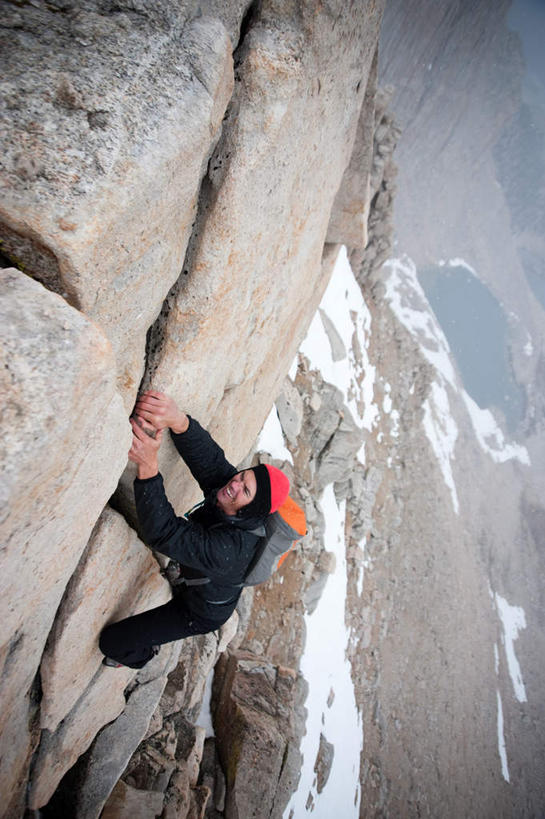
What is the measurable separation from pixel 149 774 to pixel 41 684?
11.3 ft

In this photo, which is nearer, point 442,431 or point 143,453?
point 143,453

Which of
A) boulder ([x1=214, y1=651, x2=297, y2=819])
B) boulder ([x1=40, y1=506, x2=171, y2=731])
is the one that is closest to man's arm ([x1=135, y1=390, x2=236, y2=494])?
boulder ([x1=40, y1=506, x2=171, y2=731])

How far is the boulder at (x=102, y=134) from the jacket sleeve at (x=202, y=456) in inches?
45.6

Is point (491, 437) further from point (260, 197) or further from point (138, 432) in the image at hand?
point (138, 432)

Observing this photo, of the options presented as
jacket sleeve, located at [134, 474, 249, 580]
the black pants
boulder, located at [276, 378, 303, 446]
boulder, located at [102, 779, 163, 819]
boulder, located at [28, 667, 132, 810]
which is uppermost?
jacket sleeve, located at [134, 474, 249, 580]

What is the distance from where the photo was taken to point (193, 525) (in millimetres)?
3266

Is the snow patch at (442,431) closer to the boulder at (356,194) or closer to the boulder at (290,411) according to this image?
the boulder at (290,411)

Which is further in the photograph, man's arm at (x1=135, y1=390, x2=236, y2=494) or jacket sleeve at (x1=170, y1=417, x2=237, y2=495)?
jacket sleeve at (x1=170, y1=417, x2=237, y2=495)

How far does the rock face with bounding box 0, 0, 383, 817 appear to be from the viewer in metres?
1.75

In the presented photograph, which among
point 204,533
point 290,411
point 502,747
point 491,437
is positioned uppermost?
point 204,533

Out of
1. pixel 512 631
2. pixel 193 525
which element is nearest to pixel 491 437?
pixel 512 631

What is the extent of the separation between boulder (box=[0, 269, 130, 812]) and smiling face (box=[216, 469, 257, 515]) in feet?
3.72

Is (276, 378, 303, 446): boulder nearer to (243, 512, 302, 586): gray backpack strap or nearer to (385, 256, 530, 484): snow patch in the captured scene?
(243, 512, 302, 586): gray backpack strap

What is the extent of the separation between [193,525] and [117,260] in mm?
2031
